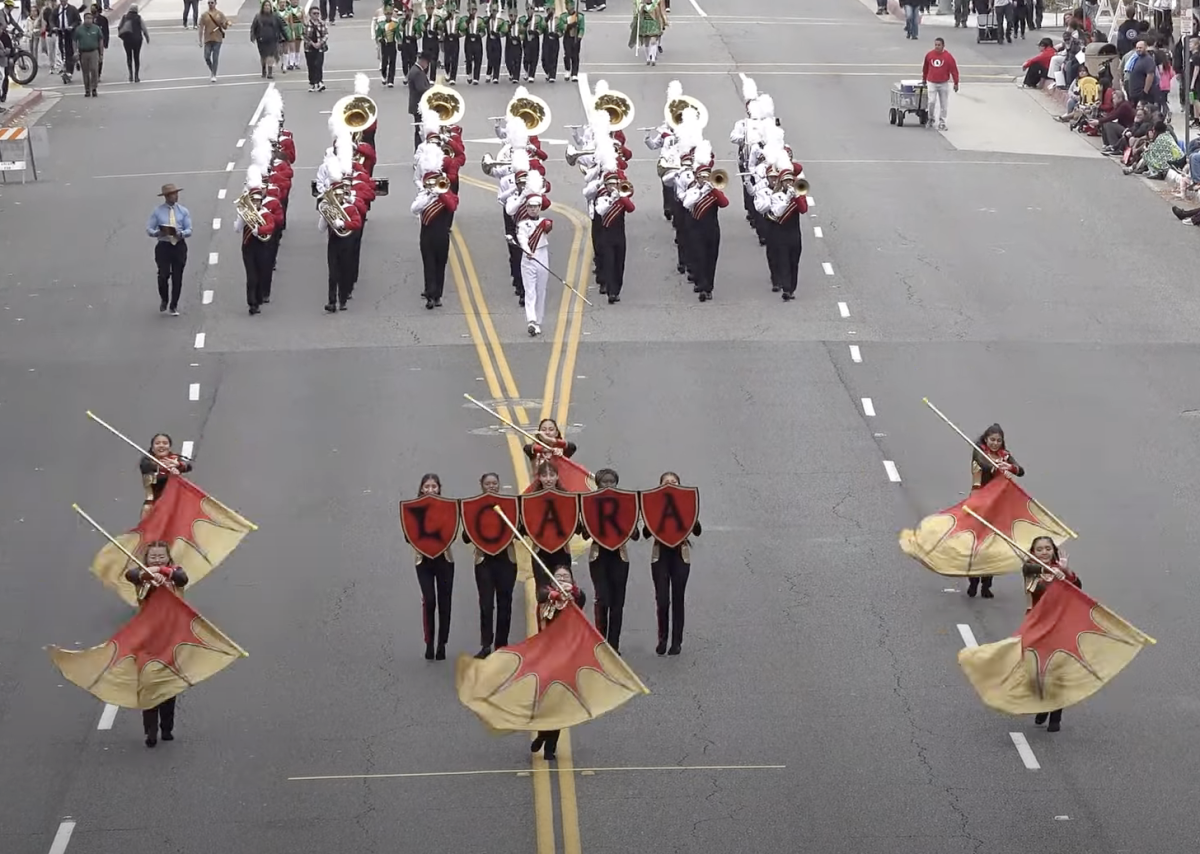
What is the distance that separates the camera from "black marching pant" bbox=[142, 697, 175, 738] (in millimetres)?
15688

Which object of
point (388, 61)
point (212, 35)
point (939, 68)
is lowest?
point (388, 61)

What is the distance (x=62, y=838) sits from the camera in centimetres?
1427

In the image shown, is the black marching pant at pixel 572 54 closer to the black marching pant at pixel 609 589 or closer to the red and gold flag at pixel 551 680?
the black marching pant at pixel 609 589

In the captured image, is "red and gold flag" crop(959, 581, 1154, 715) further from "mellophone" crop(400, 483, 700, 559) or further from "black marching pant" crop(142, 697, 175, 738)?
"black marching pant" crop(142, 697, 175, 738)

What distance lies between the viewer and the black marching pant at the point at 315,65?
4156 centimetres

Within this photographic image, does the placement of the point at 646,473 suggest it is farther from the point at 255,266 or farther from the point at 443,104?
the point at 443,104

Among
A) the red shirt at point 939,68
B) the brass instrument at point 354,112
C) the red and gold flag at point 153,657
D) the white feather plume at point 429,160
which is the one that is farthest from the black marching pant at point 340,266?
the red shirt at point 939,68

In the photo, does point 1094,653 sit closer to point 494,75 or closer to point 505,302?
point 505,302

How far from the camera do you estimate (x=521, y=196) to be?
1069 inches

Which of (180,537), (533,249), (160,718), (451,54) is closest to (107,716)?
(160,718)

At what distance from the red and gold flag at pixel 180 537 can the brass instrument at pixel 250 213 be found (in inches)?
352

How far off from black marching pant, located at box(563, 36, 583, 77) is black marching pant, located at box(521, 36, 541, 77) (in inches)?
22.8

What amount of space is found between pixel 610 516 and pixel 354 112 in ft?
48.0

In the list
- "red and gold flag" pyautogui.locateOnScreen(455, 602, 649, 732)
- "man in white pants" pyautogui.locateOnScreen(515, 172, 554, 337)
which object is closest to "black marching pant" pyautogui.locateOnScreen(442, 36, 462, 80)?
"man in white pants" pyautogui.locateOnScreen(515, 172, 554, 337)
